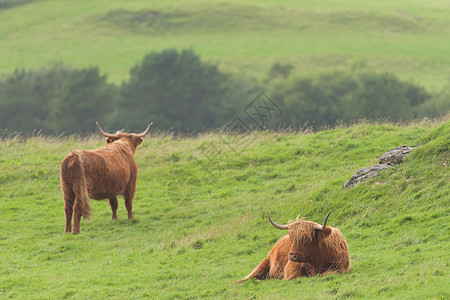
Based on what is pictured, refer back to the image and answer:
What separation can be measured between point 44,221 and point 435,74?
63.9 metres

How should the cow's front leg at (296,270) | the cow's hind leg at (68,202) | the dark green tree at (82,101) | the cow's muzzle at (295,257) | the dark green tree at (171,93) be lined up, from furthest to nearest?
the dark green tree at (171,93)
the dark green tree at (82,101)
the cow's hind leg at (68,202)
the cow's front leg at (296,270)
the cow's muzzle at (295,257)

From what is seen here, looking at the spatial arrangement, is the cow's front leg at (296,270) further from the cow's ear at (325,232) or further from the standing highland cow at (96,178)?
the standing highland cow at (96,178)

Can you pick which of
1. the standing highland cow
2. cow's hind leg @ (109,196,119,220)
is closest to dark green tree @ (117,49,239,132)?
the standing highland cow

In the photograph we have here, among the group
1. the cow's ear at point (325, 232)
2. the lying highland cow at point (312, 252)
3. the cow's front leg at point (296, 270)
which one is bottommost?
the cow's front leg at point (296, 270)

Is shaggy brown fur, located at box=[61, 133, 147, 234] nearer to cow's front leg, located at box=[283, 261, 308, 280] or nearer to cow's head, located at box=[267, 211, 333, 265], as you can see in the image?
cow's front leg, located at box=[283, 261, 308, 280]

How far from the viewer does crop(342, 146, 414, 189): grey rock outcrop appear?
1345 cm

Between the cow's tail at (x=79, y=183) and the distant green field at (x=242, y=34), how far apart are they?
193 ft

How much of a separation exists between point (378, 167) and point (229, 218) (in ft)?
12.4

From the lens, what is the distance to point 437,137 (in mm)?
14227

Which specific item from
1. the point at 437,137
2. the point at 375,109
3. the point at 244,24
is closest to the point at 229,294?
the point at 437,137

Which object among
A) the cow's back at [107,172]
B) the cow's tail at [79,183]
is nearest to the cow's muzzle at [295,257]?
the cow's tail at [79,183]

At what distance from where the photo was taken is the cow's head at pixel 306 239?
841 cm

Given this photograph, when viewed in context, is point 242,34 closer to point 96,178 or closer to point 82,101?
point 82,101

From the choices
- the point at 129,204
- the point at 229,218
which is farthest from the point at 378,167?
the point at 129,204
